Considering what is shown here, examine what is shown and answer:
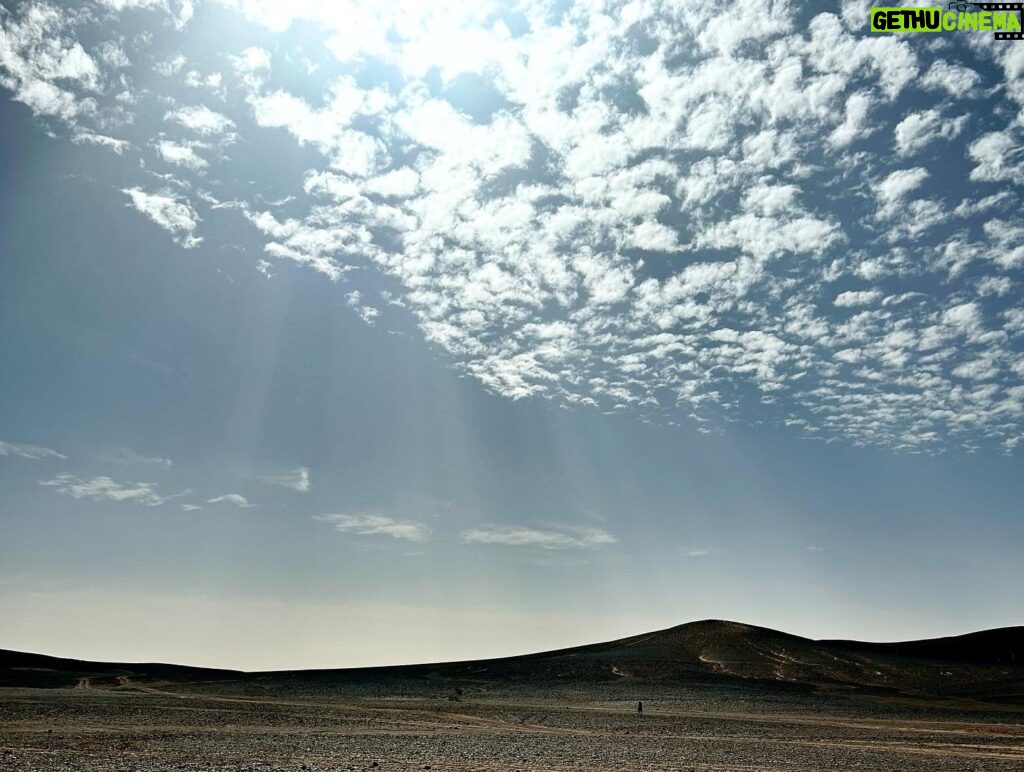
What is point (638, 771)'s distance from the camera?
21.7 m

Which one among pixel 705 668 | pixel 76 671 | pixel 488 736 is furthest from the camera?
pixel 76 671

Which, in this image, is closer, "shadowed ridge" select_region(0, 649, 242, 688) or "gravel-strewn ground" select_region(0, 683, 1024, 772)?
"gravel-strewn ground" select_region(0, 683, 1024, 772)

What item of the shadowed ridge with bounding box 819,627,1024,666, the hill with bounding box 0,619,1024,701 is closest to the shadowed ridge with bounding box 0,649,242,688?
the hill with bounding box 0,619,1024,701

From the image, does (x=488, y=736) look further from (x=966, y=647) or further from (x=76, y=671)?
(x=966, y=647)

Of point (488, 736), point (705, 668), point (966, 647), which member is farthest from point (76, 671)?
point (966, 647)

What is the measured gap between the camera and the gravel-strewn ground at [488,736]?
2278cm

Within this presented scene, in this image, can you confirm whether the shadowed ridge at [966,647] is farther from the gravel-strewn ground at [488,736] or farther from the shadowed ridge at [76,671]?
the shadowed ridge at [76,671]

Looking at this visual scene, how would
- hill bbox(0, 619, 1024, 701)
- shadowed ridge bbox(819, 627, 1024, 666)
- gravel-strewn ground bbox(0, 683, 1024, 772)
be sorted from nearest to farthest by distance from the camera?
1. gravel-strewn ground bbox(0, 683, 1024, 772)
2. hill bbox(0, 619, 1024, 701)
3. shadowed ridge bbox(819, 627, 1024, 666)

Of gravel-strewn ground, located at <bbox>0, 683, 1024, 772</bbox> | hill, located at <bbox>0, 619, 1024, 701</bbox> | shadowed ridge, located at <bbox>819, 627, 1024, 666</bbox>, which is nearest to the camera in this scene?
gravel-strewn ground, located at <bbox>0, 683, 1024, 772</bbox>

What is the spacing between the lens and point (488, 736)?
3269cm

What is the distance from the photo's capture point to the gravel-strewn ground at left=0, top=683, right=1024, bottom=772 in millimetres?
22781

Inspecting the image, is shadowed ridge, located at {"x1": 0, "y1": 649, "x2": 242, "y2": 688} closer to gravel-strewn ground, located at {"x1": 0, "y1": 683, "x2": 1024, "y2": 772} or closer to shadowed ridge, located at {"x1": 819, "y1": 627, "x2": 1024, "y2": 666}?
gravel-strewn ground, located at {"x1": 0, "y1": 683, "x2": 1024, "y2": 772}

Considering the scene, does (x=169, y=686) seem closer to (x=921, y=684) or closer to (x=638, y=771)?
(x=638, y=771)

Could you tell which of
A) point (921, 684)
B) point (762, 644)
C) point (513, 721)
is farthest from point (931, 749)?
point (762, 644)
